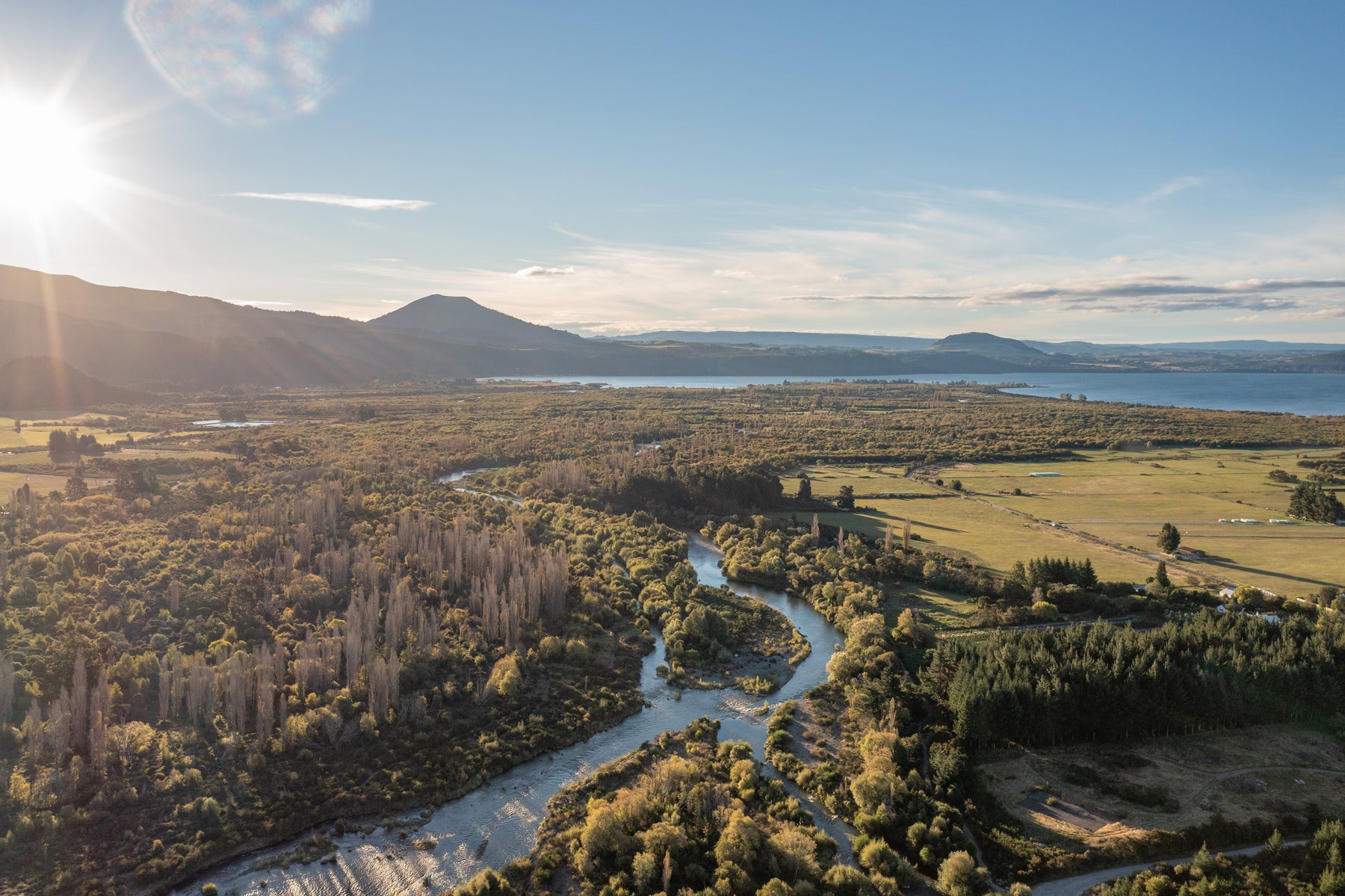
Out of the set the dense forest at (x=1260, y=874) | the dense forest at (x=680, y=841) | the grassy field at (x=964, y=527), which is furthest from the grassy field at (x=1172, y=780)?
the grassy field at (x=964, y=527)

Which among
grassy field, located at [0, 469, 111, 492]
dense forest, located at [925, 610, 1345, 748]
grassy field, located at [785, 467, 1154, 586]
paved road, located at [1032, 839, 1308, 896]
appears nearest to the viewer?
paved road, located at [1032, 839, 1308, 896]

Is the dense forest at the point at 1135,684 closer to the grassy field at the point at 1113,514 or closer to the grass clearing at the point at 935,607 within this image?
the grass clearing at the point at 935,607

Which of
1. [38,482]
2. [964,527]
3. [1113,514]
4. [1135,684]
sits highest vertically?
[38,482]

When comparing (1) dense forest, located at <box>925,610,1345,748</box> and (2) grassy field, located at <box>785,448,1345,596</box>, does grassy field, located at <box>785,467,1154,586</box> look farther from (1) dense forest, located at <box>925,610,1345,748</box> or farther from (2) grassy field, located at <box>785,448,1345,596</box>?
(1) dense forest, located at <box>925,610,1345,748</box>

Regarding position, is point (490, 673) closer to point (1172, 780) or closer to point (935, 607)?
point (935, 607)

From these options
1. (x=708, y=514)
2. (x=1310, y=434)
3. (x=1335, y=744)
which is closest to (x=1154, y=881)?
(x=1335, y=744)

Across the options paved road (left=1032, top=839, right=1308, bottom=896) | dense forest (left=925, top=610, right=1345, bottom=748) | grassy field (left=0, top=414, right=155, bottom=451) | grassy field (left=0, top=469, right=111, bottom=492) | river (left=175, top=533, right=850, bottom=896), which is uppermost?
grassy field (left=0, top=414, right=155, bottom=451)

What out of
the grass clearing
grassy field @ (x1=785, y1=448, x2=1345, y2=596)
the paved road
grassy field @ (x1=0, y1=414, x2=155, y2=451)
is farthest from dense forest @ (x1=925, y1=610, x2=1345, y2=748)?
grassy field @ (x1=0, y1=414, x2=155, y2=451)

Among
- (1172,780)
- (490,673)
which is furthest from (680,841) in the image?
(1172,780)
